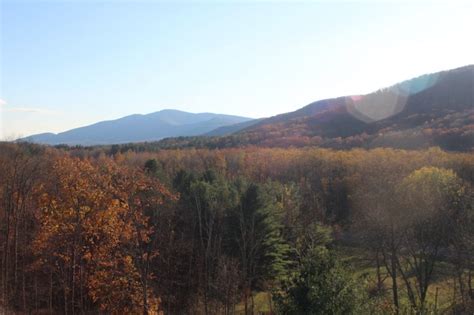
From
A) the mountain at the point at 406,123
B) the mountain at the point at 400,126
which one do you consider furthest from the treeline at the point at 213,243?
the mountain at the point at 406,123

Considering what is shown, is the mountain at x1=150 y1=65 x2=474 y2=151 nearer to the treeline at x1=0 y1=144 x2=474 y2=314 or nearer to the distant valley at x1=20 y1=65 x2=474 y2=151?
the distant valley at x1=20 y1=65 x2=474 y2=151

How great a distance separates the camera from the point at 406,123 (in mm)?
151250

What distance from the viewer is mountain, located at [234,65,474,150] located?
10869 cm

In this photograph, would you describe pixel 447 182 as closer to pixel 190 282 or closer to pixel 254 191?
pixel 254 191

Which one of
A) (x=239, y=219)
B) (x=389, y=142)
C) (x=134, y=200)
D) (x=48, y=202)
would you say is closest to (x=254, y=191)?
(x=239, y=219)

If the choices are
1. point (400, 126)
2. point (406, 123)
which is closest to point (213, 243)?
point (400, 126)

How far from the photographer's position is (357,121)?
172 m

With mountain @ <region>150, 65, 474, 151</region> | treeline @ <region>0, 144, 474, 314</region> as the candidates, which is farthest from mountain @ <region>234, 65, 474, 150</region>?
treeline @ <region>0, 144, 474, 314</region>

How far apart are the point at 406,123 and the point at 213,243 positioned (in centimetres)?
13056

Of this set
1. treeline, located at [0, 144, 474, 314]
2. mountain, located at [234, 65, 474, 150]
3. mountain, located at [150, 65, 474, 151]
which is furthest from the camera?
mountain, located at [234, 65, 474, 150]

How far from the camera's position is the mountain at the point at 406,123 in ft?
357

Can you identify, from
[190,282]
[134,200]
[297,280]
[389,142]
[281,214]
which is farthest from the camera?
[389,142]

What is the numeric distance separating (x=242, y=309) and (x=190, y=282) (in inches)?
202

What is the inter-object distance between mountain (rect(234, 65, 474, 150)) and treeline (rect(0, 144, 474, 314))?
180ft
